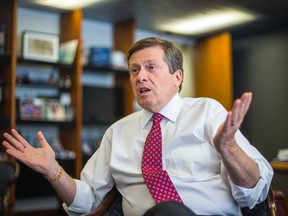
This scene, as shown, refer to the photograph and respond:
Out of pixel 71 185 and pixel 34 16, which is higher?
pixel 34 16

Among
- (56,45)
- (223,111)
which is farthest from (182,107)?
(56,45)

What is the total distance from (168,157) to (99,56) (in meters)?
3.92

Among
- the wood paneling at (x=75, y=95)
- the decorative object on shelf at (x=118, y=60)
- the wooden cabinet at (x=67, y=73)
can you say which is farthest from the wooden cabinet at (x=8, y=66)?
the decorative object on shelf at (x=118, y=60)

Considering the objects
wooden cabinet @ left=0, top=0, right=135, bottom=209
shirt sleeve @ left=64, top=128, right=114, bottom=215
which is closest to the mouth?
shirt sleeve @ left=64, top=128, right=114, bottom=215

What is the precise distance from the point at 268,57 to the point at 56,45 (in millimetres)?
3235

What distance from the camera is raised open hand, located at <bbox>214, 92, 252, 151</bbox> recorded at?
1.35 meters

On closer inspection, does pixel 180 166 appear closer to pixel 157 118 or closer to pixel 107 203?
pixel 157 118

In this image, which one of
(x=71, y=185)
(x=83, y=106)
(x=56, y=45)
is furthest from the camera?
(x=83, y=106)

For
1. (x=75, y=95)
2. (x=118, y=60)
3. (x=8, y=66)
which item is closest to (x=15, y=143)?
(x=8, y=66)

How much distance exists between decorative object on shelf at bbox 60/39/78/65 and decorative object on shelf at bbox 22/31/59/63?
0.12 meters

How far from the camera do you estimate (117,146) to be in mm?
1875

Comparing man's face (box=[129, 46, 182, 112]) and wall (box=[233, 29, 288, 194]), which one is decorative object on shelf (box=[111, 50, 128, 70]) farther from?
man's face (box=[129, 46, 182, 112])

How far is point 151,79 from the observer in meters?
1.85

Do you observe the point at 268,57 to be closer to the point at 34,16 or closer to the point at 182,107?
the point at 34,16
